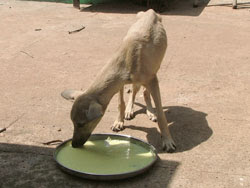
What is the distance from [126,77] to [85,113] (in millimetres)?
745

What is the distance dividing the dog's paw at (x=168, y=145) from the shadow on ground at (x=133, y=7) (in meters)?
8.14

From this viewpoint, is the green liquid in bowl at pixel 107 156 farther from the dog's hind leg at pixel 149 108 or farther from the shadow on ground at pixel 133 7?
the shadow on ground at pixel 133 7

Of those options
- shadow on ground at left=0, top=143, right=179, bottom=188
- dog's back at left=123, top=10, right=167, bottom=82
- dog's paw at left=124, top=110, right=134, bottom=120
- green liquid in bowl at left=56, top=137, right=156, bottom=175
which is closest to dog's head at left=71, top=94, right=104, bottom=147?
green liquid in bowl at left=56, top=137, right=156, bottom=175

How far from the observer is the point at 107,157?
17.0 ft

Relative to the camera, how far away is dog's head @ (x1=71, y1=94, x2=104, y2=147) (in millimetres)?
4879

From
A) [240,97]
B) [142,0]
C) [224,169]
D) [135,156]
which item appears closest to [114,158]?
[135,156]

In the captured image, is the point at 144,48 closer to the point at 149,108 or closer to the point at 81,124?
the point at 81,124

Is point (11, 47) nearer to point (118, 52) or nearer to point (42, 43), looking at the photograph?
point (42, 43)

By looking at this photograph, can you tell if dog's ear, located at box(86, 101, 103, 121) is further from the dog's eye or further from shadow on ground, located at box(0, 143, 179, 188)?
shadow on ground, located at box(0, 143, 179, 188)

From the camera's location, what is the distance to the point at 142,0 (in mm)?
14422

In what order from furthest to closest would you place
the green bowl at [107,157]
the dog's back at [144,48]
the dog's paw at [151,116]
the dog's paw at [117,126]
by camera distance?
the dog's paw at [151,116] < the dog's paw at [117,126] < the dog's back at [144,48] < the green bowl at [107,157]

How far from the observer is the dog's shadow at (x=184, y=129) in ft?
19.1

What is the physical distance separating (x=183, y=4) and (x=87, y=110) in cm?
1066

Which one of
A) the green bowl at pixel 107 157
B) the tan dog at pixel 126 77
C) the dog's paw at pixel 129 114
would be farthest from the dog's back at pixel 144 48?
the dog's paw at pixel 129 114
